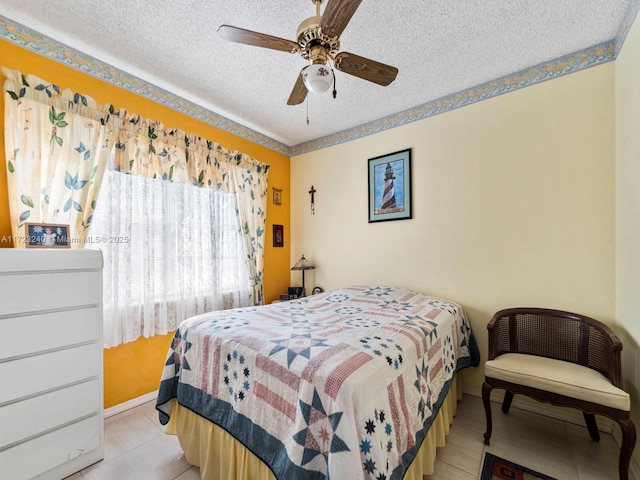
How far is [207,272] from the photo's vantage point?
9.14ft

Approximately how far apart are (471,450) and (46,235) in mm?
Result: 3028

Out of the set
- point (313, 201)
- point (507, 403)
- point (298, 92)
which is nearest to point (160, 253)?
point (298, 92)

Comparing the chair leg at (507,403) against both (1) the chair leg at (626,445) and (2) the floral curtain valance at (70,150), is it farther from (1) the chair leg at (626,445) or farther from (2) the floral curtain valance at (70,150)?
(2) the floral curtain valance at (70,150)

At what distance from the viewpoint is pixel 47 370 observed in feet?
4.95

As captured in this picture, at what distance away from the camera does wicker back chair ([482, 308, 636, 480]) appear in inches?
58.4

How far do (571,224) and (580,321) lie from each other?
27.8 inches

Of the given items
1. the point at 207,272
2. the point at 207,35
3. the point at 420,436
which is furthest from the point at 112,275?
the point at 420,436

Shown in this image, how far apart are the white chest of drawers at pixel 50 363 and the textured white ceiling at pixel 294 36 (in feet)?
4.88

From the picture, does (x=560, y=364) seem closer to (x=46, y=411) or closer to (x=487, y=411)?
(x=487, y=411)

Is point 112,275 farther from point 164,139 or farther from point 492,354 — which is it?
point 492,354

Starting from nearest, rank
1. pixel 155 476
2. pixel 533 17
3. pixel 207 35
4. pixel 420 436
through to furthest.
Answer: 1. pixel 420 436
2. pixel 155 476
3. pixel 533 17
4. pixel 207 35

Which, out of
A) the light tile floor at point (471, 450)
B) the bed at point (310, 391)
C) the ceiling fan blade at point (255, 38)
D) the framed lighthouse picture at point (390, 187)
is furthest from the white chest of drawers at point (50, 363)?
the framed lighthouse picture at point (390, 187)

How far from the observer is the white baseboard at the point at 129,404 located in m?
2.13

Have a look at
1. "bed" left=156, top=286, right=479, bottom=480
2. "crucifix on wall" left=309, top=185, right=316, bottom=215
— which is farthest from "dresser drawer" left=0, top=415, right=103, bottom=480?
"crucifix on wall" left=309, top=185, right=316, bottom=215
